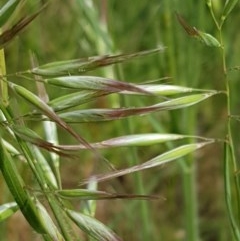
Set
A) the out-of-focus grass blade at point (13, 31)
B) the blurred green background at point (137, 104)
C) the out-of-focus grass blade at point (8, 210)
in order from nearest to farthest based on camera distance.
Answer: the out-of-focus grass blade at point (13, 31) < the out-of-focus grass blade at point (8, 210) < the blurred green background at point (137, 104)

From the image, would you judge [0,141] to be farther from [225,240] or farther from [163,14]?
[225,240]

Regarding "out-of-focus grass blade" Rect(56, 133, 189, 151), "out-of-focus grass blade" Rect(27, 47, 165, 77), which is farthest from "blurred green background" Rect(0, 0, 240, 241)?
"out-of-focus grass blade" Rect(27, 47, 165, 77)

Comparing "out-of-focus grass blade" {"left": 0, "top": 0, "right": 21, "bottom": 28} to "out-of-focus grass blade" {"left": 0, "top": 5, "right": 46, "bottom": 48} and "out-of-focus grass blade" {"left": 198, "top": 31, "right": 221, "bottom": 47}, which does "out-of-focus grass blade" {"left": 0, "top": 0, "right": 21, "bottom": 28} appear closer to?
"out-of-focus grass blade" {"left": 0, "top": 5, "right": 46, "bottom": 48}

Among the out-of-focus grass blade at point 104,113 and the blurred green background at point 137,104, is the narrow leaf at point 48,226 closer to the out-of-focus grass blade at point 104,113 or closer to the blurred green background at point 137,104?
the out-of-focus grass blade at point 104,113

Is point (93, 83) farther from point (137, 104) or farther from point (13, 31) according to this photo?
point (137, 104)

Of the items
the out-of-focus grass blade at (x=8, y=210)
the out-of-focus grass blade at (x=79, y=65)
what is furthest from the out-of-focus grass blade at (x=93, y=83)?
the out-of-focus grass blade at (x=8, y=210)

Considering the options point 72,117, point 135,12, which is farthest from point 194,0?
point 135,12
